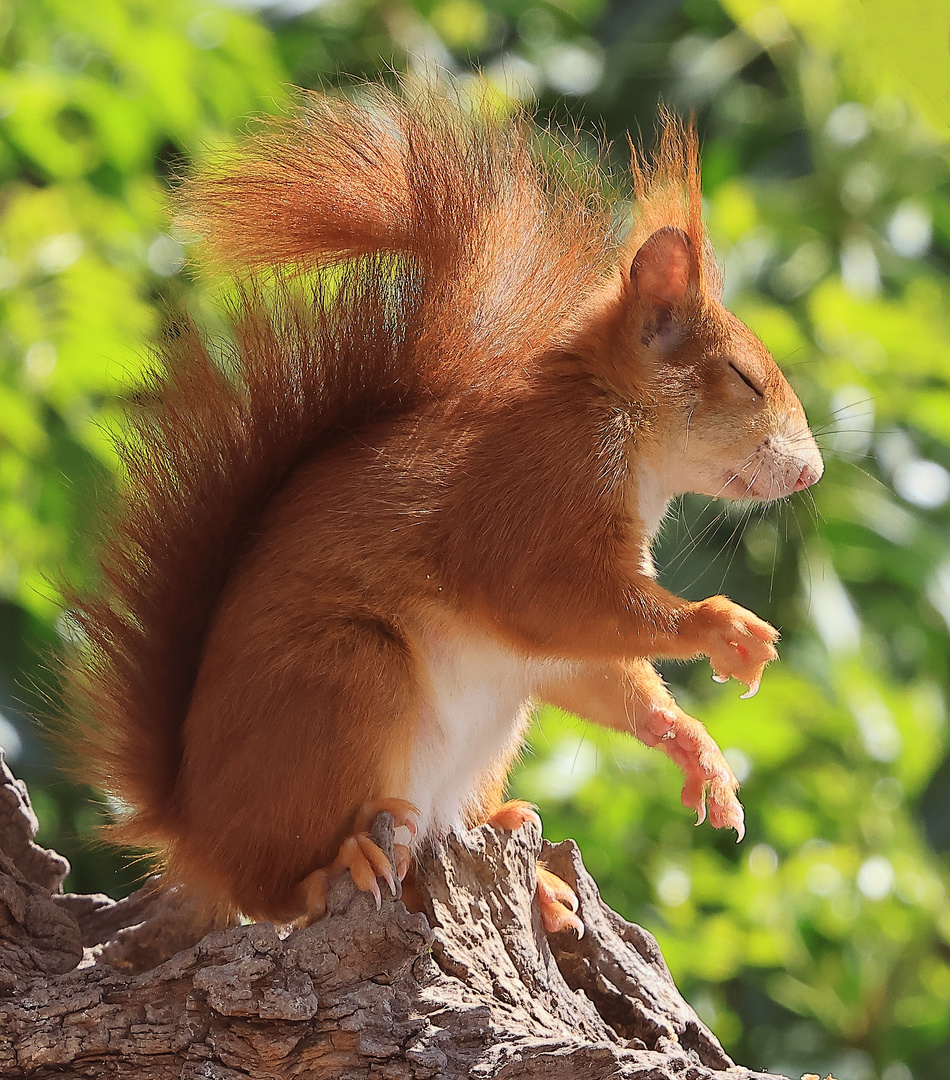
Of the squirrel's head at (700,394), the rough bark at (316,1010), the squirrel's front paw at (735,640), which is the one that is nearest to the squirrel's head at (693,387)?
the squirrel's head at (700,394)

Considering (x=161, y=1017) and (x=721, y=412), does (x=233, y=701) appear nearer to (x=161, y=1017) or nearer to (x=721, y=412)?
(x=161, y=1017)

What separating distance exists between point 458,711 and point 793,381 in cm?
85

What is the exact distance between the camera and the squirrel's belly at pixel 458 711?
79 centimetres

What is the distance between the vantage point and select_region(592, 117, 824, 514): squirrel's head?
85 centimetres

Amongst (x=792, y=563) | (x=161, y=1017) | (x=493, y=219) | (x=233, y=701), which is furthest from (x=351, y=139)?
(x=792, y=563)

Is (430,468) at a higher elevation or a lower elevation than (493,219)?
lower

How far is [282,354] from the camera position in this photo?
0.85 meters

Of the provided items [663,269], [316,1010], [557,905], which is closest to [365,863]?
[316,1010]

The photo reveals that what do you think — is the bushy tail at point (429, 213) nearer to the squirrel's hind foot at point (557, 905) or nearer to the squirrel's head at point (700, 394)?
the squirrel's head at point (700, 394)

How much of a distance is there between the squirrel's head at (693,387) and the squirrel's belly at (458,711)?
0.18 m

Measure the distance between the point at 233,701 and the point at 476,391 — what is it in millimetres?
287

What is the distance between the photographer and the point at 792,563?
1.50 metres

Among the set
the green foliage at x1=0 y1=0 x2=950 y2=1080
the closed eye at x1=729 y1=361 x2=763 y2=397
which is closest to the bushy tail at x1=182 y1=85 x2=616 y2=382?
the closed eye at x1=729 y1=361 x2=763 y2=397

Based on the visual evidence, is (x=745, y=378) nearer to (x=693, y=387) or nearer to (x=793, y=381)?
(x=693, y=387)
